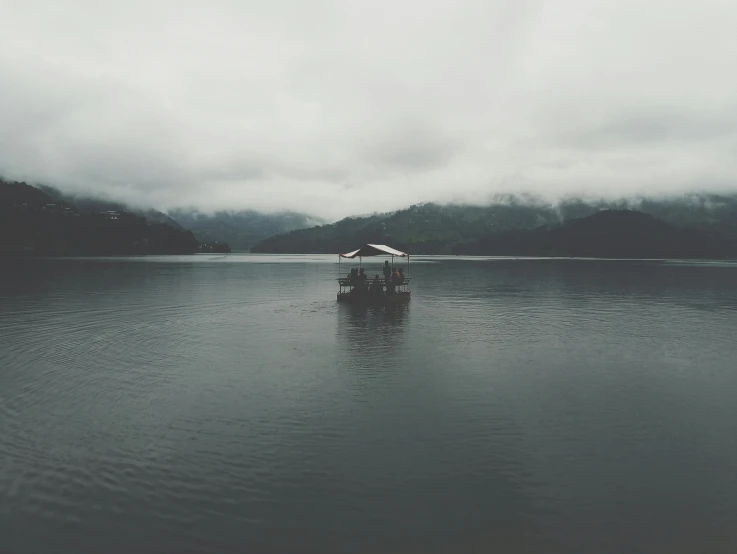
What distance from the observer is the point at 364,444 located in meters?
15.5

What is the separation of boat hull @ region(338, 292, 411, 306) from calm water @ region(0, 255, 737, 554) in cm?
2318

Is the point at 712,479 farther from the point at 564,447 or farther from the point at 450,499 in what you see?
the point at 450,499

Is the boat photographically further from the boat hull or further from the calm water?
the calm water

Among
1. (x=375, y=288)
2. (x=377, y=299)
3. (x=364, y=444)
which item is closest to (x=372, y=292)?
(x=375, y=288)

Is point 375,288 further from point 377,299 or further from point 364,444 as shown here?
point 364,444

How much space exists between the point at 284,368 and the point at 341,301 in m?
35.0

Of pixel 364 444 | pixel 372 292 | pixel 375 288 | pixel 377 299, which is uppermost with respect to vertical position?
pixel 375 288

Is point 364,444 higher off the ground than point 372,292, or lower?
lower

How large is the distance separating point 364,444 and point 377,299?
44323mm

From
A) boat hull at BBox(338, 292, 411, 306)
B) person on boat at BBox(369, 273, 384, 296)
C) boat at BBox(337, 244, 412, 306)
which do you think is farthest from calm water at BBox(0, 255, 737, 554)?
person on boat at BBox(369, 273, 384, 296)

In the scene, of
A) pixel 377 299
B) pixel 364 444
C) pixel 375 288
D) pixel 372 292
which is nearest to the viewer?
pixel 364 444

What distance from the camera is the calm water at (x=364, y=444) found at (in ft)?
35.6

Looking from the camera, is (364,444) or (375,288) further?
(375,288)

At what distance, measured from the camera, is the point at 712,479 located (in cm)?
1340
